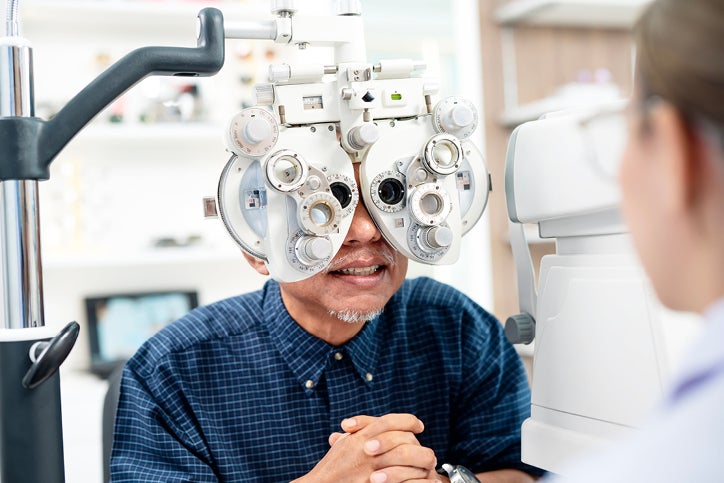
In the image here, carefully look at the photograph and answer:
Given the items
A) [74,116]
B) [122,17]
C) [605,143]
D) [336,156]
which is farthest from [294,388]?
[122,17]

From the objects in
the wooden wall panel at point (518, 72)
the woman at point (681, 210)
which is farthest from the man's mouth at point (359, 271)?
the wooden wall panel at point (518, 72)

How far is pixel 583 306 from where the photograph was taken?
0.91 meters

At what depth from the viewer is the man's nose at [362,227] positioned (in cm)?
106

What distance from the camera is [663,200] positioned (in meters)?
0.51

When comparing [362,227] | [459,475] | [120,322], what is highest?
[362,227]

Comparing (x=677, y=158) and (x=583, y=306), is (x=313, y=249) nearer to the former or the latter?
(x=583, y=306)

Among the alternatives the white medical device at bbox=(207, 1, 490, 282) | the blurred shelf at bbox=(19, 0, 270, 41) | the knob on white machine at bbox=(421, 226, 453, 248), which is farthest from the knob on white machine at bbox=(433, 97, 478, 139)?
the blurred shelf at bbox=(19, 0, 270, 41)

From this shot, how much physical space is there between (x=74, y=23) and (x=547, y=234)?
2.09 m

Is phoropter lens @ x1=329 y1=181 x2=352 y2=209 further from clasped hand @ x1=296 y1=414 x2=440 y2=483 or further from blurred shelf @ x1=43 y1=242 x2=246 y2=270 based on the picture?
blurred shelf @ x1=43 y1=242 x2=246 y2=270

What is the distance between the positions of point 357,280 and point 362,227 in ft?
0.33

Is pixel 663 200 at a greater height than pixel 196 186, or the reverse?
pixel 196 186

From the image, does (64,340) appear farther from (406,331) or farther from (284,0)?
(406,331)

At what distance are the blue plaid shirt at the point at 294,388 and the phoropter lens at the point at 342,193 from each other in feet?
1.09

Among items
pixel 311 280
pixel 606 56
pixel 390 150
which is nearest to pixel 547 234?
pixel 390 150
